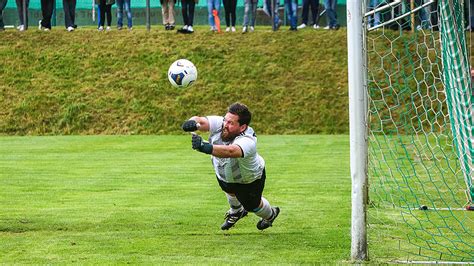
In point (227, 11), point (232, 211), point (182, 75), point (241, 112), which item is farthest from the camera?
point (227, 11)

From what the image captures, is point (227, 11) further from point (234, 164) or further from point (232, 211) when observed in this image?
point (234, 164)

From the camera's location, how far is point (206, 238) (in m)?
9.85

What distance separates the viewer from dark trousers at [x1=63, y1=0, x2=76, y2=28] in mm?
31094

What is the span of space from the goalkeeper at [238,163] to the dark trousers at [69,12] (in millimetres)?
21641

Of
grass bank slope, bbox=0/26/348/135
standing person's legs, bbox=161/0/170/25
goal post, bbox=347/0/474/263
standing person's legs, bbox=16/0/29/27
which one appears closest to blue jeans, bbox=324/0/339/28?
grass bank slope, bbox=0/26/348/135

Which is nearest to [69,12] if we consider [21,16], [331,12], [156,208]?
[21,16]

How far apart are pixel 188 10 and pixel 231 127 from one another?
73.1 ft

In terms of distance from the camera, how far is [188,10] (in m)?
31.7

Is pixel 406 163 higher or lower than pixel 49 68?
lower

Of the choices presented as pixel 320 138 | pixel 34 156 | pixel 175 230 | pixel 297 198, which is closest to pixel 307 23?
pixel 320 138

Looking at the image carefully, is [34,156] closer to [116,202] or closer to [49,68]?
[116,202]

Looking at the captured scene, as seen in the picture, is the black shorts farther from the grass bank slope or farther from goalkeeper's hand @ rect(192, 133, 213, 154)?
the grass bank slope

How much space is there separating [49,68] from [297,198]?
58.3 ft

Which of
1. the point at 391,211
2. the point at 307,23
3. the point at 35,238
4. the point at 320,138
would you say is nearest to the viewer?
the point at 35,238
